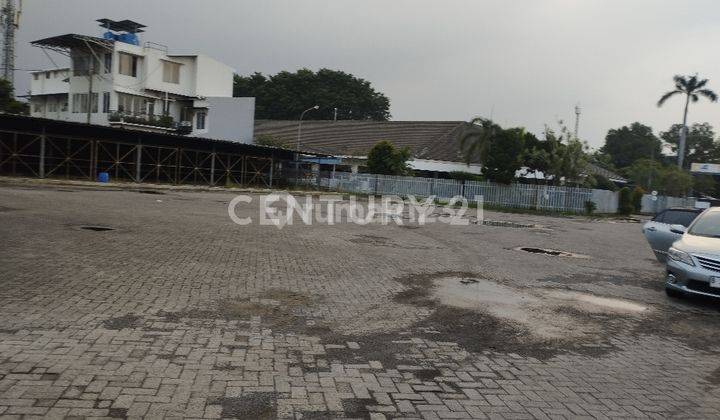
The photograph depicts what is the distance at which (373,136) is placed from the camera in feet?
175

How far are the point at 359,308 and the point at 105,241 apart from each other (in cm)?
633

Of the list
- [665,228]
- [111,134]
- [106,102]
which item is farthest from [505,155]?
[106,102]

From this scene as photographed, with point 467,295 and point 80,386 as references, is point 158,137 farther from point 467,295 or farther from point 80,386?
point 80,386

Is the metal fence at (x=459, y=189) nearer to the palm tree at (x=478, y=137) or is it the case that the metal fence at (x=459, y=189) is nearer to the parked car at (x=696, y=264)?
the palm tree at (x=478, y=137)

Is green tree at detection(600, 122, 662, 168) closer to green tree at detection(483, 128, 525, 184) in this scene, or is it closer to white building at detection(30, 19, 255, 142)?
green tree at detection(483, 128, 525, 184)

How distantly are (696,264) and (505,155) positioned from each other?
2964 centimetres

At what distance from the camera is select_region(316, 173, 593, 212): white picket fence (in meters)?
35.5

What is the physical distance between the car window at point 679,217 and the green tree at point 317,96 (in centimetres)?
6657

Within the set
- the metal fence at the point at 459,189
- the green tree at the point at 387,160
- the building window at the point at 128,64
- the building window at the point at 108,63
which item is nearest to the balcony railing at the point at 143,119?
the building window at the point at 128,64

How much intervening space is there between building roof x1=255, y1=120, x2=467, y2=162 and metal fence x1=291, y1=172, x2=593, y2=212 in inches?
240

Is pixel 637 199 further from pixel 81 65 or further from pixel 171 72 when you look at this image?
pixel 81 65

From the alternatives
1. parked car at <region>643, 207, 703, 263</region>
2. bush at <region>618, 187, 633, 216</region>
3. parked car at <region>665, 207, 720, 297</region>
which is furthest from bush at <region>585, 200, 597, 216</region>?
parked car at <region>665, 207, 720, 297</region>

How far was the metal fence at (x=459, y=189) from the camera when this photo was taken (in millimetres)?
35469

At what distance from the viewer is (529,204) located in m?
36.4
